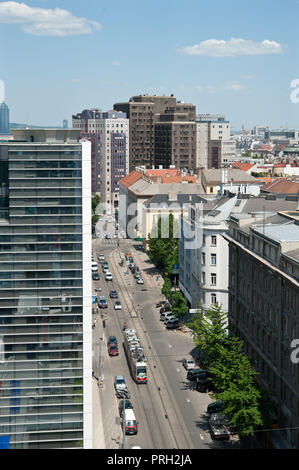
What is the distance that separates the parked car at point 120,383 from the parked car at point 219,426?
8.11 meters

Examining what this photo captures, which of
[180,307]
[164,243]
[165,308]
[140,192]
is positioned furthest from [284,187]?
[180,307]

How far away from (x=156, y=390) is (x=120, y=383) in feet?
8.01

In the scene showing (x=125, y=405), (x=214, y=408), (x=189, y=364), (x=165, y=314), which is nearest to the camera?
(x=214, y=408)

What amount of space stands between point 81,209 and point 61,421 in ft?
34.1

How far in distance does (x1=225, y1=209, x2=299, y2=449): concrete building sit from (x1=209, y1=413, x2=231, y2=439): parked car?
9.39 feet

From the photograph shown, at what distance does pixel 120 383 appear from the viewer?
4594cm

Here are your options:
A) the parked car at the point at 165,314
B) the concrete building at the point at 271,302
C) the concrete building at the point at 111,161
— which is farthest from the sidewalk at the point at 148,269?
the concrete building at the point at 111,161

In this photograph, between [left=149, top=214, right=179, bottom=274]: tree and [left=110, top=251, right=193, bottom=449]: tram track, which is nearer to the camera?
[left=110, top=251, right=193, bottom=449]: tram track

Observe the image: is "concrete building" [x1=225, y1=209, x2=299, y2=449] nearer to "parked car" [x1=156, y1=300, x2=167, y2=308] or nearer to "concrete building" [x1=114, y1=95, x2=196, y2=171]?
"parked car" [x1=156, y1=300, x2=167, y2=308]

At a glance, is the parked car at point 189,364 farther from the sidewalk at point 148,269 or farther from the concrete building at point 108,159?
the concrete building at point 108,159

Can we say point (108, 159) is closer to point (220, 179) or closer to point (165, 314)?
point (220, 179)

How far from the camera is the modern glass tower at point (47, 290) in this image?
33.4m

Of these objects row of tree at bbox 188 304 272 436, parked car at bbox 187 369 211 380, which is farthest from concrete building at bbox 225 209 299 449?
parked car at bbox 187 369 211 380

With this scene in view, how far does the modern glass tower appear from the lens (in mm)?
33375
